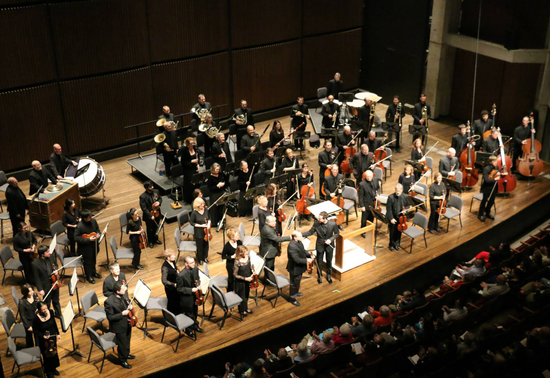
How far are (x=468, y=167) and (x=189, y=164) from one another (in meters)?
5.63

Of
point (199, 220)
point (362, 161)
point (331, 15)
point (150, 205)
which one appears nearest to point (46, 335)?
point (199, 220)

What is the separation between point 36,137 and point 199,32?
14.4 ft

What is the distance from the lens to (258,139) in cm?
1288

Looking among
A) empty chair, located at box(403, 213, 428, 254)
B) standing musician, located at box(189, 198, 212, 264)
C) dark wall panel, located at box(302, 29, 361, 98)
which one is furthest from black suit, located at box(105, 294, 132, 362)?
dark wall panel, located at box(302, 29, 361, 98)

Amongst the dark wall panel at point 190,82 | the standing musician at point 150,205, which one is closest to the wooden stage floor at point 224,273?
the standing musician at point 150,205

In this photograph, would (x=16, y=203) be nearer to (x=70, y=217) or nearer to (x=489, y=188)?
(x=70, y=217)

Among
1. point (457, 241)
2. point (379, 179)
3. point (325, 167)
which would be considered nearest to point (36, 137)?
point (325, 167)

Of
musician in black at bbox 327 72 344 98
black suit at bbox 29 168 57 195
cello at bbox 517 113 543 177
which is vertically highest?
musician in black at bbox 327 72 344 98

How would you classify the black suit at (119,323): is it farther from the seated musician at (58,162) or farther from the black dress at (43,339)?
the seated musician at (58,162)

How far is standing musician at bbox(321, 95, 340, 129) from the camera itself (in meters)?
14.5

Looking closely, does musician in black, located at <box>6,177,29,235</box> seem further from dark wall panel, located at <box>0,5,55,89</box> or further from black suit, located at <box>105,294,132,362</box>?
black suit, located at <box>105,294,132,362</box>

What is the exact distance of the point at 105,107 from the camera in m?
13.9

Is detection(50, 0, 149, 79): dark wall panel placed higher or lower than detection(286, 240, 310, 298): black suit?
higher

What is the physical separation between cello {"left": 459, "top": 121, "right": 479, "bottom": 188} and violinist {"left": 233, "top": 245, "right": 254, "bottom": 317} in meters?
5.86
